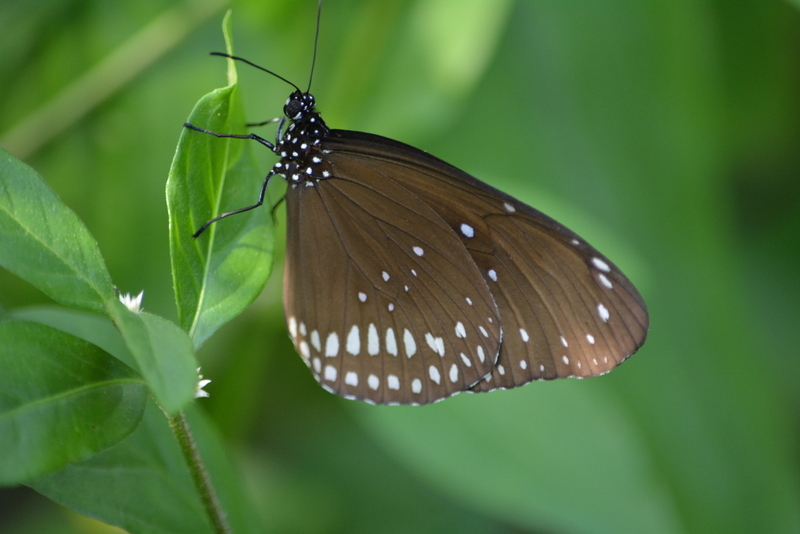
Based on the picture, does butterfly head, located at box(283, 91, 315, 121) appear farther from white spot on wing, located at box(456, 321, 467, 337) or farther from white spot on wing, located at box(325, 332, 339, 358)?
white spot on wing, located at box(456, 321, 467, 337)

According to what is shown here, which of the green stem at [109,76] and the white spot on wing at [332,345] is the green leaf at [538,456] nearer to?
the white spot on wing at [332,345]

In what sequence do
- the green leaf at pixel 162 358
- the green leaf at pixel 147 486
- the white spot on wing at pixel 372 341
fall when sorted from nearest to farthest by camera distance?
1. the green leaf at pixel 162 358
2. the green leaf at pixel 147 486
3. the white spot on wing at pixel 372 341

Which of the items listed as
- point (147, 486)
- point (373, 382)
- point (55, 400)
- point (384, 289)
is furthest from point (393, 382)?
point (55, 400)

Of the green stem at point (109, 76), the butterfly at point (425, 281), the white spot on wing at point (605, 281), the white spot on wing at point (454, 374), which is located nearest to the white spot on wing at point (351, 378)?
the butterfly at point (425, 281)

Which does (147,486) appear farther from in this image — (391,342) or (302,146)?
(302,146)

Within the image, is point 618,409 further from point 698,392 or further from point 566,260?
point 566,260

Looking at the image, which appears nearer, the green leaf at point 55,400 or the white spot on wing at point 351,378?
the green leaf at point 55,400
